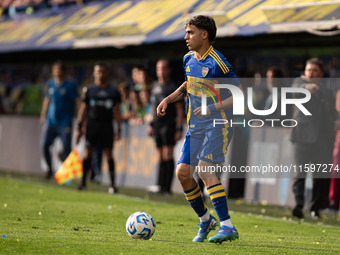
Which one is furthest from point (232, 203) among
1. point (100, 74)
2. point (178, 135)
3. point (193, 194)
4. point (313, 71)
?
point (193, 194)

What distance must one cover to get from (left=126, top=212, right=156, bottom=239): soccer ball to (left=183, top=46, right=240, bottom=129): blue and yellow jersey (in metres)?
0.96

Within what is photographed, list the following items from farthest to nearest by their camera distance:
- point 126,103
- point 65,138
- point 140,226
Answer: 1. point 126,103
2. point 65,138
3. point 140,226

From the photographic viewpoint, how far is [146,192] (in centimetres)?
1476

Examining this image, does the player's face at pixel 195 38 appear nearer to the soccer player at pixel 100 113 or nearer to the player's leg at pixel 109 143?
the soccer player at pixel 100 113

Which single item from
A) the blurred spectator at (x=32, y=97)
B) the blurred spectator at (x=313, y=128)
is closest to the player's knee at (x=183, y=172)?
the blurred spectator at (x=313, y=128)

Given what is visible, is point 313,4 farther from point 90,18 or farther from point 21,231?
point 90,18

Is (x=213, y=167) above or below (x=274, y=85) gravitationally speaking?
below

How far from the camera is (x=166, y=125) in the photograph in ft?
45.7

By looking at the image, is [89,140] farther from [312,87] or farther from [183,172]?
[183,172]

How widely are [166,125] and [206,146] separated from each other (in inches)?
258

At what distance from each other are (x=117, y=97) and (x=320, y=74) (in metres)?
4.59

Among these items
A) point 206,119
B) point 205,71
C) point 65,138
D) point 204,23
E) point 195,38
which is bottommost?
point 65,138

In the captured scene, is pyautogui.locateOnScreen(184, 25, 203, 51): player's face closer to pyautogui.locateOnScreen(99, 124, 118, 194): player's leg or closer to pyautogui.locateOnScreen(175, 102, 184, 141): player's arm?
pyautogui.locateOnScreen(175, 102, 184, 141): player's arm

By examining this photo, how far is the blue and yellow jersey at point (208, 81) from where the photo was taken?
7.42m
